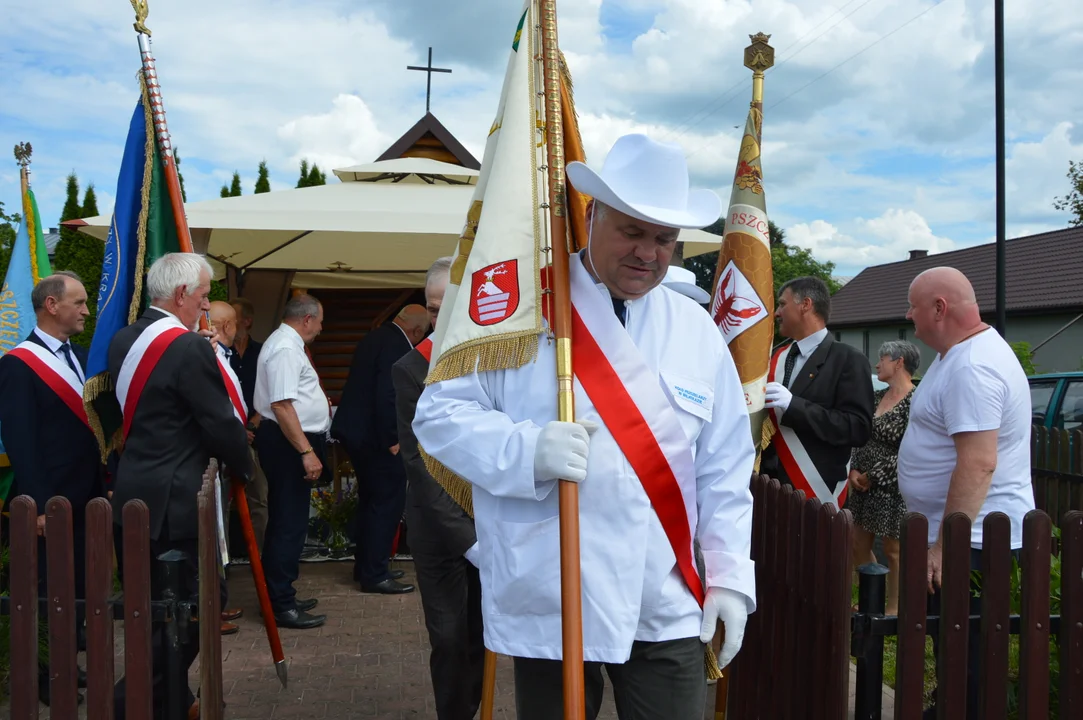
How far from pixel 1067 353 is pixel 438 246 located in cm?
2754

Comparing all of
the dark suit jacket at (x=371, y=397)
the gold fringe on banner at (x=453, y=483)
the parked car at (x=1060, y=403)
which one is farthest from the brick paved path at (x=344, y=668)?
the parked car at (x=1060, y=403)

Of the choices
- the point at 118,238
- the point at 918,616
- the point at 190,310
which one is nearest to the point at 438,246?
the point at 118,238

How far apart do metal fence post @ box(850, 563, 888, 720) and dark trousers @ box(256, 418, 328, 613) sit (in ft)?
11.7

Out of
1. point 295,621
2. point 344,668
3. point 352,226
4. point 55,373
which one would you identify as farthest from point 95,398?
point 352,226

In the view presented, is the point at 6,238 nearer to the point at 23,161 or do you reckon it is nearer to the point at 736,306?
the point at 23,161

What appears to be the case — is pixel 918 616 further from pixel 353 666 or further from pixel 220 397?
pixel 353 666

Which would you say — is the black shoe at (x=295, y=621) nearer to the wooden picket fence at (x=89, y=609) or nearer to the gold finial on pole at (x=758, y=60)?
the wooden picket fence at (x=89, y=609)

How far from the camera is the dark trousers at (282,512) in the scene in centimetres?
547

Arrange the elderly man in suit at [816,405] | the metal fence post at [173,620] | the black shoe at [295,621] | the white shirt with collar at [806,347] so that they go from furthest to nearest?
the black shoe at [295,621]
the white shirt with collar at [806,347]
the elderly man in suit at [816,405]
the metal fence post at [173,620]

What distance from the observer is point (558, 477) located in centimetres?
205

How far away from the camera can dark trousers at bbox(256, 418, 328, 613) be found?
5473 millimetres

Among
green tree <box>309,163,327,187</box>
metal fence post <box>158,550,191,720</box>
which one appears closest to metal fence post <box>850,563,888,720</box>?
metal fence post <box>158,550,191,720</box>

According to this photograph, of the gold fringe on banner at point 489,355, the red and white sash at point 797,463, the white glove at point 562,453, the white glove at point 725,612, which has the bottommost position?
the white glove at point 725,612

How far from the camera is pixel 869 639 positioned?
2.89 metres
